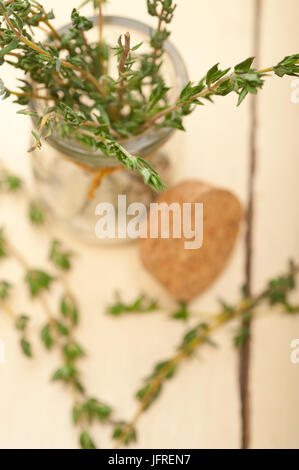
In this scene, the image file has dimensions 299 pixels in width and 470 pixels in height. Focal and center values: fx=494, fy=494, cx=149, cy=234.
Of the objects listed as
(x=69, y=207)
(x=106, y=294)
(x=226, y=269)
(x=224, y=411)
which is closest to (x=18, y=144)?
(x=69, y=207)

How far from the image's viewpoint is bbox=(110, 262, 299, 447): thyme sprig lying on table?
2.17 ft

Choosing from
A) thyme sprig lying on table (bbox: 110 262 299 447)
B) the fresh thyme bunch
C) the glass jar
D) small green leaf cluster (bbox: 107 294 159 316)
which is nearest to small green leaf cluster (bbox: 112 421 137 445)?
thyme sprig lying on table (bbox: 110 262 299 447)

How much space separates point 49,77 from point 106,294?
333 mm

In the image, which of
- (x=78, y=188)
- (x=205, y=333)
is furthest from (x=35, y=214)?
(x=205, y=333)

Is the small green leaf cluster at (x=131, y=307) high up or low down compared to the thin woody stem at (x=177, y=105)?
down

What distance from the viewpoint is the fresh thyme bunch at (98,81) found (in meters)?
0.37

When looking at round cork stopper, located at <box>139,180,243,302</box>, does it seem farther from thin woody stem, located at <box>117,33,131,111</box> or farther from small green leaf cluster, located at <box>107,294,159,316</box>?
thin woody stem, located at <box>117,33,131,111</box>

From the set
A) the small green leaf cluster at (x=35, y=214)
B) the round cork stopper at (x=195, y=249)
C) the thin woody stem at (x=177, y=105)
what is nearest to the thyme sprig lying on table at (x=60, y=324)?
the small green leaf cluster at (x=35, y=214)

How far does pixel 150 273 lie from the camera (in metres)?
0.69

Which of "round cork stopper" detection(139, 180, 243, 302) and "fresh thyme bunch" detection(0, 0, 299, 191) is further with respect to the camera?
"round cork stopper" detection(139, 180, 243, 302)

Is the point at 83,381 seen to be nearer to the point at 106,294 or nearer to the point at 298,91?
the point at 106,294

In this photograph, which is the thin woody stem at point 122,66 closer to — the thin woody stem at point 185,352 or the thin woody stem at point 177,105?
the thin woody stem at point 177,105

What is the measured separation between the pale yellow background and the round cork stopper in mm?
36

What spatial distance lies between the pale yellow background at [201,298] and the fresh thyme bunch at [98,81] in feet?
0.59
